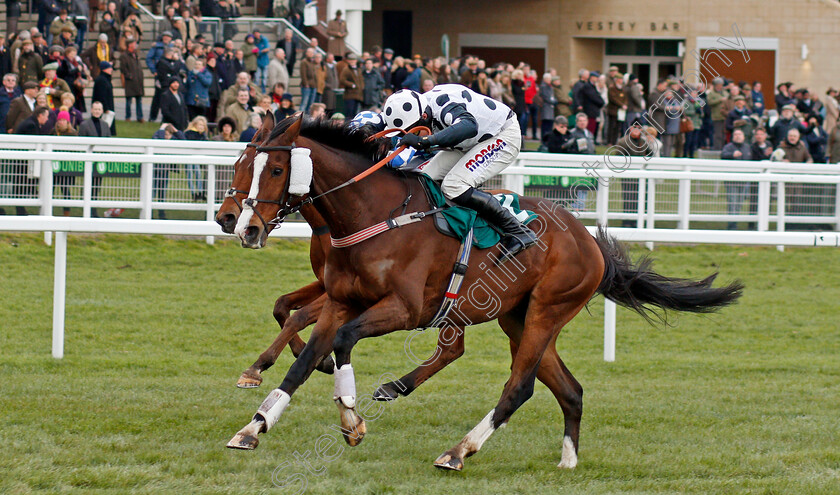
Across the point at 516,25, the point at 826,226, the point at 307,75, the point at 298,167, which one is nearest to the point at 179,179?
the point at 298,167

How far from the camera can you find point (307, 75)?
15.8m

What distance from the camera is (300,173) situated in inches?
169

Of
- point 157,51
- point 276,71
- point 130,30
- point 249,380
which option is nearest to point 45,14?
point 130,30

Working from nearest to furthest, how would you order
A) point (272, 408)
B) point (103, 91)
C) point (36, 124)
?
point (272, 408)
point (36, 124)
point (103, 91)

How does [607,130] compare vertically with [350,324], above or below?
above

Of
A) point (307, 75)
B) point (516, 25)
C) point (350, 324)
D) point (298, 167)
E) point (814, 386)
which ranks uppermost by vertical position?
point (516, 25)

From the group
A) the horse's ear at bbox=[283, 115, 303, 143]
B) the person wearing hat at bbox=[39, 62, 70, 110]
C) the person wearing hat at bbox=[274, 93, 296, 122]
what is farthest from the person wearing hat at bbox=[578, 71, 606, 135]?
the horse's ear at bbox=[283, 115, 303, 143]

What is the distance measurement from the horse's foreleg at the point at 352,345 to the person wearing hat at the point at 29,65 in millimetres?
10551

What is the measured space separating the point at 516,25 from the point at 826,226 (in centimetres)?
1803

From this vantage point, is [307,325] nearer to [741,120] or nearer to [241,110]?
[241,110]

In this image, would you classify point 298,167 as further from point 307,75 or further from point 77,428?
point 307,75

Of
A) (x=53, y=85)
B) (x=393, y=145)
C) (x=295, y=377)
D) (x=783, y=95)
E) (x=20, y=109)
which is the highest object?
(x=783, y=95)

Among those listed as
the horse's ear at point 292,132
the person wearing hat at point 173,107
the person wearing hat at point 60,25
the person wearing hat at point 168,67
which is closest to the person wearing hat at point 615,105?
the person wearing hat at point 168,67

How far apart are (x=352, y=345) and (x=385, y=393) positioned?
0.77 m
